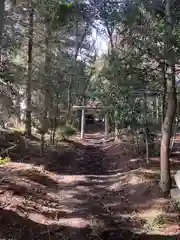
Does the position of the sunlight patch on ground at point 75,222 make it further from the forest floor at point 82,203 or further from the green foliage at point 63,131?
the green foliage at point 63,131

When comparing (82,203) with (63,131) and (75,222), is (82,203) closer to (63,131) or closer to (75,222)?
(75,222)

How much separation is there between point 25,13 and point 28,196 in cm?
843

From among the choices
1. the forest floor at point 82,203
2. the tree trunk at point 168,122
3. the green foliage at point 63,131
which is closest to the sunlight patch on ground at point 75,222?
the forest floor at point 82,203

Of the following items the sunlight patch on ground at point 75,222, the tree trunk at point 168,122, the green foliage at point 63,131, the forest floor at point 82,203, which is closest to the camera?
the forest floor at point 82,203

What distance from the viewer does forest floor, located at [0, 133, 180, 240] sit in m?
6.10

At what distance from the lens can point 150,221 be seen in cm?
670

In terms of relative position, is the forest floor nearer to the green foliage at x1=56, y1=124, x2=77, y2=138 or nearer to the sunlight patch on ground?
the sunlight patch on ground

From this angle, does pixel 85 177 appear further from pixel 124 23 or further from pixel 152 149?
pixel 124 23

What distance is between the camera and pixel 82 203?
26.6 ft

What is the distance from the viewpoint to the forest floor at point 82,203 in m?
6.10

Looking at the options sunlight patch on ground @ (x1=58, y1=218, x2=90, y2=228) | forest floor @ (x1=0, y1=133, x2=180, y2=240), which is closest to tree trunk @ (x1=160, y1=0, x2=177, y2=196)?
forest floor @ (x1=0, y1=133, x2=180, y2=240)

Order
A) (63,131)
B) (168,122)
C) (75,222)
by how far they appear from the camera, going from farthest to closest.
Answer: (63,131) → (168,122) → (75,222)

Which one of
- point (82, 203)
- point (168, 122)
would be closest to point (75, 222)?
point (82, 203)

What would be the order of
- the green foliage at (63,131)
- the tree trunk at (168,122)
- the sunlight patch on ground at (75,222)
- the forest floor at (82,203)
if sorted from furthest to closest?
the green foliage at (63,131)
the tree trunk at (168,122)
the sunlight patch on ground at (75,222)
the forest floor at (82,203)
